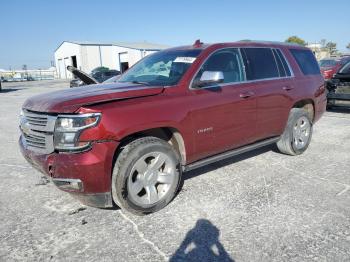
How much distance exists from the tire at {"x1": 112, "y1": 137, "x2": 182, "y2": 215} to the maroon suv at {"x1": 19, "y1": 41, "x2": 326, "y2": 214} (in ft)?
0.03

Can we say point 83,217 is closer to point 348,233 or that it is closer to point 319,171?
point 348,233

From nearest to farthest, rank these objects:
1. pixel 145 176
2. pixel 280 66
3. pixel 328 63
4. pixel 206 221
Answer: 1. pixel 206 221
2. pixel 145 176
3. pixel 280 66
4. pixel 328 63

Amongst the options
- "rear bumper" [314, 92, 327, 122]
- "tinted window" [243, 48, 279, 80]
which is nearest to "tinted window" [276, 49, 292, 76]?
"tinted window" [243, 48, 279, 80]

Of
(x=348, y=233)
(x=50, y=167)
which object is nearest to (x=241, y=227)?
(x=348, y=233)

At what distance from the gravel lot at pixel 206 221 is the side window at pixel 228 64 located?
138cm

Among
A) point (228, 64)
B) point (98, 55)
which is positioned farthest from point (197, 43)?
point (98, 55)

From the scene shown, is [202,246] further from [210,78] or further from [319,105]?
[319,105]

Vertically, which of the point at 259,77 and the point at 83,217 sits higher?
the point at 259,77

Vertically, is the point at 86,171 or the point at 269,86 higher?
the point at 269,86

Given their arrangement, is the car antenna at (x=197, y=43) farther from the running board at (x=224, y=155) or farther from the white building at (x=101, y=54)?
the white building at (x=101, y=54)

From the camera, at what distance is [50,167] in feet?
10.4

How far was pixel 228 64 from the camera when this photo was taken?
4367mm

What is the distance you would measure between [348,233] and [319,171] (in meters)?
1.80

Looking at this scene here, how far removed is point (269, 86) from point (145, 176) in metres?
2.39
